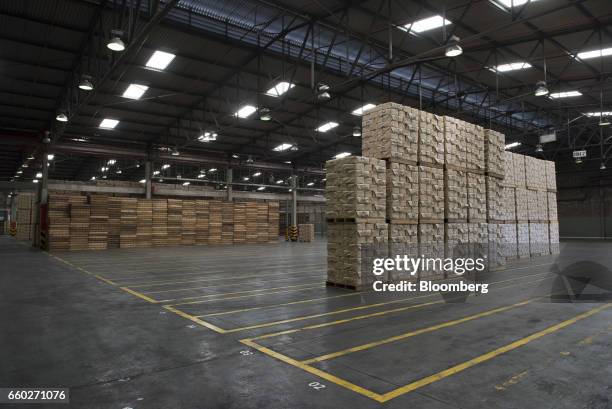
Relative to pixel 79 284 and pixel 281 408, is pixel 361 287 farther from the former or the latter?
pixel 79 284

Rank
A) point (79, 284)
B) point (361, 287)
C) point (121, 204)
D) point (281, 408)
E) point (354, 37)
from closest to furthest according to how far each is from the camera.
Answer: point (281, 408) → point (361, 287) → point (79, 284) → point (354, 37) → point (121, 204)

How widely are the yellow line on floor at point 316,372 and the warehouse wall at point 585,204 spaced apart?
39.7 meters

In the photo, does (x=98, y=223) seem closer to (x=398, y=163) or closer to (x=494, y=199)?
(x=398, y=163)

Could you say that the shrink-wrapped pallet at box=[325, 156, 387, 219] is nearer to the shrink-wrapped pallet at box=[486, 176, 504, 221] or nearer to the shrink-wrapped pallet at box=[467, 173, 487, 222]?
the shrink-wrapped pallet at box=[467, 173, 487, 222]

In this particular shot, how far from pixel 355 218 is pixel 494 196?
5.70 metres

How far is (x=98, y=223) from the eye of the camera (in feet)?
68.1

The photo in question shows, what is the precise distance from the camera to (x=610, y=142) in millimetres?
29359

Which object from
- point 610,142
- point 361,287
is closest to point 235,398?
point 361,287

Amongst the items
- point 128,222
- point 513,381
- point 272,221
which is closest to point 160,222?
point 128,222

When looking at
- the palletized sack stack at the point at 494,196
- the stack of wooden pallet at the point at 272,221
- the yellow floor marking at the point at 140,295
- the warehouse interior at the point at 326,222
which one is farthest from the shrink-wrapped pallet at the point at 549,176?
the stack of wooden pallet at the point at 272,221

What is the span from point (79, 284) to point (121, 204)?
45.9ft

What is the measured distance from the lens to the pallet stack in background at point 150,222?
785 inches

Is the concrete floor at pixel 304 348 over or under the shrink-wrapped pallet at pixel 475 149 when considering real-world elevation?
under

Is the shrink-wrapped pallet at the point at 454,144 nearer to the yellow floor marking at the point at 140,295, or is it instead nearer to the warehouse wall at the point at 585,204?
the yellow floor marking at the point at 140,295
